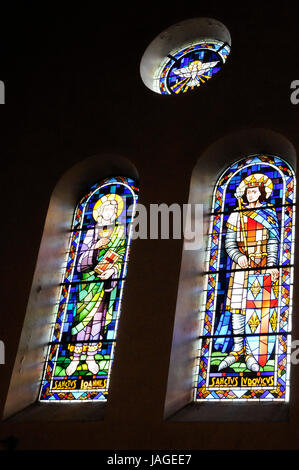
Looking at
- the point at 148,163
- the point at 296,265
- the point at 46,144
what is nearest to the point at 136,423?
the point at 296,265

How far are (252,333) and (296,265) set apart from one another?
0.68 m

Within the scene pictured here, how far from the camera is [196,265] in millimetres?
6129

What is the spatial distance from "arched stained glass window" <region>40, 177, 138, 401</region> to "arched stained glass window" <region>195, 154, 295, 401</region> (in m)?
0.87

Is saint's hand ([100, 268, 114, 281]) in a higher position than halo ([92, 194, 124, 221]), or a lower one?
lower

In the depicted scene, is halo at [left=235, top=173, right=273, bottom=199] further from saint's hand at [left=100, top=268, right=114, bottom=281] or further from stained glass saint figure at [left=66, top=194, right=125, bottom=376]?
saint's hand at [left=100, top=268, right=114, bottom=281]

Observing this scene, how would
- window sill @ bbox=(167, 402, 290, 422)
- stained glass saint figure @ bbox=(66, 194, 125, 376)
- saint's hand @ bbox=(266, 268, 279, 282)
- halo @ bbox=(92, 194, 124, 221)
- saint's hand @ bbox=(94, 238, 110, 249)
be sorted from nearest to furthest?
window sill @ bbox=(167, 402, 290, 422) < saint's hand @ bbox=(266, 268, 279, 282) < stained glass saint figure @ bbox=(66, 194, 125, 376) < saint's hand @ bbox=(94, 238, 110, 249) < halo @ bbox=(92, 194, 124, 221)

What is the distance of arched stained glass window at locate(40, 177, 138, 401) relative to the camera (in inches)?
239

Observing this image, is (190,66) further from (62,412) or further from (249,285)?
(62,412)

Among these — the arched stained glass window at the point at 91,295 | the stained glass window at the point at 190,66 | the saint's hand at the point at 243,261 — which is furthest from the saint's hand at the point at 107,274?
the stained glass window at the point at 190,66

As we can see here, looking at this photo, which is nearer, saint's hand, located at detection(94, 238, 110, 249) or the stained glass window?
saint's hand, located at detection(94, 238, 110, 249)

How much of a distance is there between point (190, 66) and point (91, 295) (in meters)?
2.68

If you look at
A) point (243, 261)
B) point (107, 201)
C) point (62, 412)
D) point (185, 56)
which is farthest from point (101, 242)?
point (185, 56)

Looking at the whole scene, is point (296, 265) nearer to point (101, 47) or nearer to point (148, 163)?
point (148, 163)

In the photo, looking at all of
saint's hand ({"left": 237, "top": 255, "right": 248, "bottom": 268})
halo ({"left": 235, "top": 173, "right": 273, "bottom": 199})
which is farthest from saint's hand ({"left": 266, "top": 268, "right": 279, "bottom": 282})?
halo ({"left": 235, "top": 173, "right": 273, "bottom": 199})
